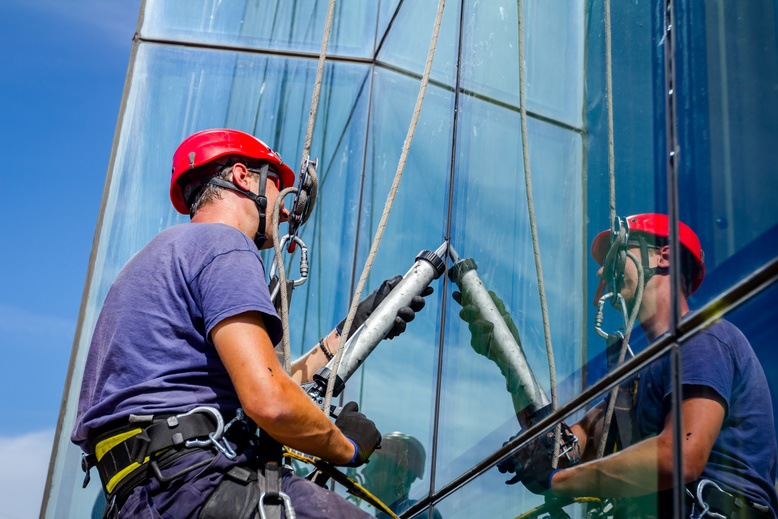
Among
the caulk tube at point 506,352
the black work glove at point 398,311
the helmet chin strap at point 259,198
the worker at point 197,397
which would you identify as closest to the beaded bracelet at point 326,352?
the black work glove at point 398,311

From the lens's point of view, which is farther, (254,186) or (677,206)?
(254,186)

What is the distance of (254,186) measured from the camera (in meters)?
3.13

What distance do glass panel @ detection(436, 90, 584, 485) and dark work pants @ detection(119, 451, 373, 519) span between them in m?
0.74

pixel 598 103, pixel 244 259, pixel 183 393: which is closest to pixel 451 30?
pixel 598 103

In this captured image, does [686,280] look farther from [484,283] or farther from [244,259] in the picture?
[484,283]

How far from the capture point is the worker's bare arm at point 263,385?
229 cm

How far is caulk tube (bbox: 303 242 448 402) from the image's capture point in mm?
3471

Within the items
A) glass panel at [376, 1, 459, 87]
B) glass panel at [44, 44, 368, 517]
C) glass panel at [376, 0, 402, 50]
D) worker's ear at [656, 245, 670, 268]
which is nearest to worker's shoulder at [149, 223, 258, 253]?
worker's ear at [656, 245, 670, 268]

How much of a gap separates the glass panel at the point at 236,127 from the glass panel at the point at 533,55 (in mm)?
1561

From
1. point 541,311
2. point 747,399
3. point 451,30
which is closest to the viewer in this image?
point 747,399

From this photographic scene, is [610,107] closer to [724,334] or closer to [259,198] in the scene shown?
[724,334]

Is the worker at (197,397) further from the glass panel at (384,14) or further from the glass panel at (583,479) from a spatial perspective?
the glass panel at (384,14)

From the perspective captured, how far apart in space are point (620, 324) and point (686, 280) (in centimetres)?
34

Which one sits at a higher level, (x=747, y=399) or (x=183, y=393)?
(x=183, y=393)
